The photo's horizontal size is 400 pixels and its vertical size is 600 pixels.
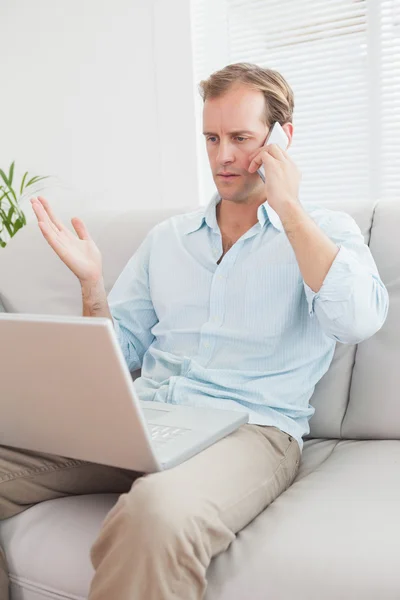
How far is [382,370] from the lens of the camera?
1567 millimetres

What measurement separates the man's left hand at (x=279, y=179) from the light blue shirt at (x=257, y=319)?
0.11m

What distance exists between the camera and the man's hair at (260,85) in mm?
1643

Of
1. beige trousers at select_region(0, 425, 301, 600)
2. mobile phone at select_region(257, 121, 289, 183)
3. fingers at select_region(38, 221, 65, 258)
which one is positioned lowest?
beige trousers at select_region(0, 425, 301, 600)

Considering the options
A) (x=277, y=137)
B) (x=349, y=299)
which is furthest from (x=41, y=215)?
(x=349, y=299)

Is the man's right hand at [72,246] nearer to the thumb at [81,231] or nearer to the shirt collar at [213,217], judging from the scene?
the thumb at [81,231]

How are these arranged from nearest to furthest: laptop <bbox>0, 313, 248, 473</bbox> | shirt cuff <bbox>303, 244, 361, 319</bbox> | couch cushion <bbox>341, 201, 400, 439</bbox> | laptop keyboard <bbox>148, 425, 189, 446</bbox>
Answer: laptop <bbox>0, 313, 248, 473</bbox>
laptop keyboard <bbox>148, 425, 189, 446</bbox>
shirt cuff <bbox>303, 244, 361, 319</bbox>
couch cushion <bbox>341, 201, 400, 439</bbox>

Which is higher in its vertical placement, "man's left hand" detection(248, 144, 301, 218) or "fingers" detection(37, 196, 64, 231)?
"man's left hand" detection(248, 144, 301, 218)

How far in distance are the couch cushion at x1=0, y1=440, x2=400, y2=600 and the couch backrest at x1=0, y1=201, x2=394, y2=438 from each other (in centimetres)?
10

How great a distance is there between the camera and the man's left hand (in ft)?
4.72

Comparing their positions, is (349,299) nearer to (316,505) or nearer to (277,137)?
(316,505)

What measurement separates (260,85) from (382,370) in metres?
0.71

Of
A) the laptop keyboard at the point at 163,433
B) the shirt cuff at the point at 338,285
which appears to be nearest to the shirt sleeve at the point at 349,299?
the shirt cuff at the point at 338,285

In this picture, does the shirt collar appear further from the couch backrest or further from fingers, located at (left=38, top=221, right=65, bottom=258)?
fingers, located at (left=38, top=221, right=65, bottom=258)

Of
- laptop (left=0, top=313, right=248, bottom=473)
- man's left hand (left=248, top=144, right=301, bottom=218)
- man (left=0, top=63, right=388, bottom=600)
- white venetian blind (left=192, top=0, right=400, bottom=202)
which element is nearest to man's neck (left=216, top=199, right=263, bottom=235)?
man (left=0, top=63, right=388, bottom=600)
